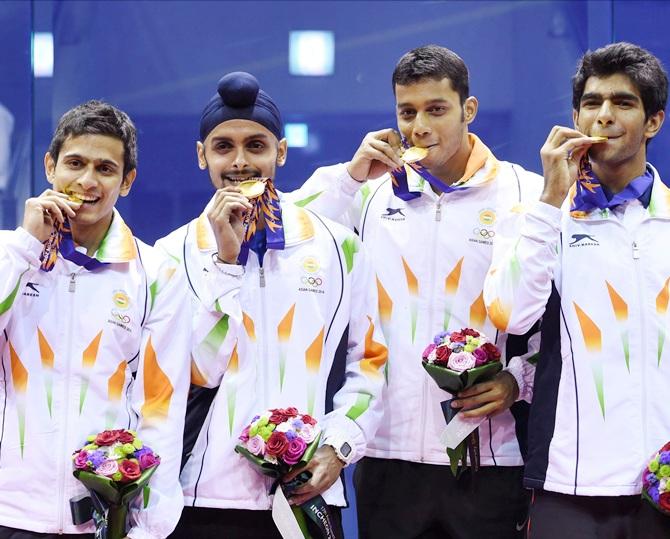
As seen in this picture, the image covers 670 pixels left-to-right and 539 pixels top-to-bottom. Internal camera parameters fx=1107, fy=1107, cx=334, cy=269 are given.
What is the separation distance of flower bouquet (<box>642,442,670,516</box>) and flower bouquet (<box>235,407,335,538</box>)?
1025 millimetres

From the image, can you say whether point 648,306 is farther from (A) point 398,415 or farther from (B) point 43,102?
(B) point 43,102

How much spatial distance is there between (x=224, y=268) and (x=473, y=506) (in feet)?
4.04

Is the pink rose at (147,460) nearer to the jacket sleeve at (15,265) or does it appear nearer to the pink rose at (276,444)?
the pink rose at (276,444)

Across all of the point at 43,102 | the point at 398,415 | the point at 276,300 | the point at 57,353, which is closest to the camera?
the point at 57,353

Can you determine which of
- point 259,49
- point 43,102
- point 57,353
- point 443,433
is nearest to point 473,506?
point 443,433

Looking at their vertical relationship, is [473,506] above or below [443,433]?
below

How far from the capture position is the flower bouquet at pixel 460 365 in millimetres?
3758

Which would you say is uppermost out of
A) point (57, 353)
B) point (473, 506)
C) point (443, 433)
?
point (57, 353)

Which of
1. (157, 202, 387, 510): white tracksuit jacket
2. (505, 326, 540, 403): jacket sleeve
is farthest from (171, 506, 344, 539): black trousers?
(505, 326, 540, 403): jacket sleeve

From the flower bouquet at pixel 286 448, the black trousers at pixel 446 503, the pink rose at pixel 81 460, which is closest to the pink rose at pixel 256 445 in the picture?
the flower bouquet at pixel 286 448

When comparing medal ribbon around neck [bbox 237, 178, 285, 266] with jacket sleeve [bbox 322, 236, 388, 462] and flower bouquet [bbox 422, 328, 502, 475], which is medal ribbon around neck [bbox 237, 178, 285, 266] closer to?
jacket sleeve [bbox 322, 236, 388, 462]

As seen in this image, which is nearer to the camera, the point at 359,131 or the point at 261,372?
the point at 261,372

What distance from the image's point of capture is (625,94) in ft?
12.7

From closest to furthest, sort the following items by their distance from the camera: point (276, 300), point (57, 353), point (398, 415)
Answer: point (57, 353) < point (276, 300) < point (398, 415)
